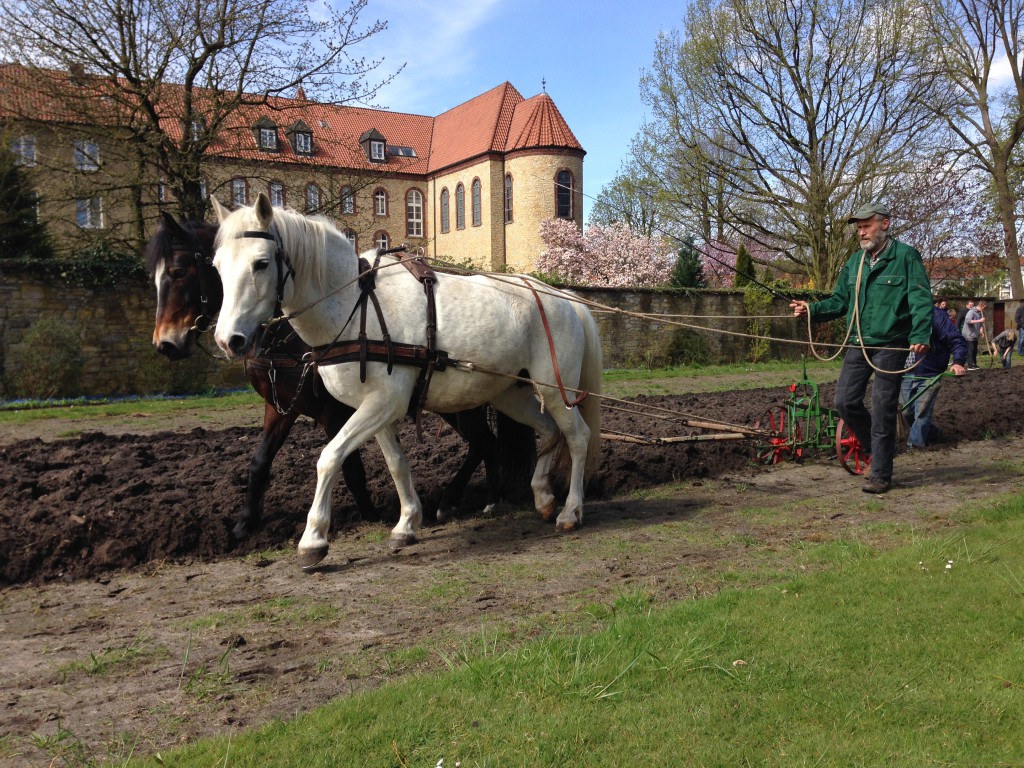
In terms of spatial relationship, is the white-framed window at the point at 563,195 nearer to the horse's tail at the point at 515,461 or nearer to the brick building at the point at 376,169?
the brick building at the point at 376,169

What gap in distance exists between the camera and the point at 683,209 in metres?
29.9

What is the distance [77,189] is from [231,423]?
10277 millimetres

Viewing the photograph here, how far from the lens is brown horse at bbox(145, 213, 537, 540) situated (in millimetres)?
4988

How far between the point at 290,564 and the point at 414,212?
51835mm

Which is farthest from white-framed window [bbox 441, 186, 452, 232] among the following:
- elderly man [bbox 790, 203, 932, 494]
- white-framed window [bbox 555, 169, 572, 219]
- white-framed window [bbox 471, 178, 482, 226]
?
elderly man [bbox 790, 203, 932, 494]

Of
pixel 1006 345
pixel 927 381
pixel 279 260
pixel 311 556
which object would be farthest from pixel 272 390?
pixel 1006 345

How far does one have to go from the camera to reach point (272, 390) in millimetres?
5543

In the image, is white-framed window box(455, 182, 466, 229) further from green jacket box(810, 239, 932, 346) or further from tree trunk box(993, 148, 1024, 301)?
green jacket box(810, 239, 932, 346)

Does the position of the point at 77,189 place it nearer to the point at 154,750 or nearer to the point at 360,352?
the point at 360,352

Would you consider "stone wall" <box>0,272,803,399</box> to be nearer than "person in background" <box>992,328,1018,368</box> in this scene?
Yes

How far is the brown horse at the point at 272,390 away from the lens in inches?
196

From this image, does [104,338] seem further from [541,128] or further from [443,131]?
[443,131]

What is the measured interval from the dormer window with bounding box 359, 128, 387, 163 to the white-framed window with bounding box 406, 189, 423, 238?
2886mm

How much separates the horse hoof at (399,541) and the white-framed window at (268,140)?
56.8 ft
